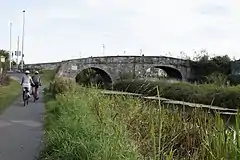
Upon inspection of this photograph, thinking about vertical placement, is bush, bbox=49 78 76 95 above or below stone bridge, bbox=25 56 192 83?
below

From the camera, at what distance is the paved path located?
9.58 metres

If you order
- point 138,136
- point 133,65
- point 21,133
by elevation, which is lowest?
point 21,133

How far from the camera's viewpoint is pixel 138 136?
30.0 ft

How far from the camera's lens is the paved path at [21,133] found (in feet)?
31.4

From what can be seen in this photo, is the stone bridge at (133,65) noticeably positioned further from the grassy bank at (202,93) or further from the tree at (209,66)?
the grassy bank at (202,93)

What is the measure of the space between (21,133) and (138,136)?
4423 mm

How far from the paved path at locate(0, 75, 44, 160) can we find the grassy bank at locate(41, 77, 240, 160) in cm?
70

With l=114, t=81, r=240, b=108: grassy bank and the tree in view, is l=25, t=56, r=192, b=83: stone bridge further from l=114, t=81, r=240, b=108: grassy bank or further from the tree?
l=114, t=81, r=240, b=108: grassy bank

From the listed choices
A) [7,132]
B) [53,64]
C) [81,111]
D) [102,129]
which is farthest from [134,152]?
[53,64]

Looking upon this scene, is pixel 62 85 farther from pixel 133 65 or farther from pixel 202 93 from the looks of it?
pixel 133 65

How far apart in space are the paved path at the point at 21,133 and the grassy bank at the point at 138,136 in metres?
0.70

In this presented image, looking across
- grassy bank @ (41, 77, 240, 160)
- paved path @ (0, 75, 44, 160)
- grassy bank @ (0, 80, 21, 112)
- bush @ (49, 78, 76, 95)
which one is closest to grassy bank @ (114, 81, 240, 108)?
bush @ (49, 78, 76, 95)

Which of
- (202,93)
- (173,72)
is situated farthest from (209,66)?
(202,93)

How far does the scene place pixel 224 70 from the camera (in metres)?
61.4
